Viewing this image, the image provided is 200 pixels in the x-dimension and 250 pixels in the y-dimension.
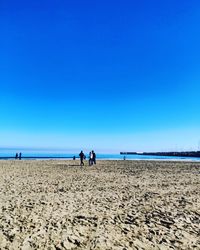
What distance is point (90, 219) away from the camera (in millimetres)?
9289

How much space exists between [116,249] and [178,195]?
27.3ft

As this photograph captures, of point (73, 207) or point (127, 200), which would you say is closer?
point (73, 207)

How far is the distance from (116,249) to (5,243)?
108 inches

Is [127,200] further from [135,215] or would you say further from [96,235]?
[96,235]

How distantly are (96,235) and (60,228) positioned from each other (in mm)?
1171

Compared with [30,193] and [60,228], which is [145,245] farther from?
[30,193]

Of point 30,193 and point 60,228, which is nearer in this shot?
point 60,228

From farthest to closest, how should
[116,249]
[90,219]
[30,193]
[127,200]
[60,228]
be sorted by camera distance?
1. [30,193]
2. [127,200]
3. [90,219]
4. [60,228]
5. [116,249]

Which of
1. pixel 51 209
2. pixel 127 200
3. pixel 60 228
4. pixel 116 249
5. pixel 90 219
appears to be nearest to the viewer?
pixel 116 249

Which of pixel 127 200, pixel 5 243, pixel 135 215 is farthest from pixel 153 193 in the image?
pixel 5 243

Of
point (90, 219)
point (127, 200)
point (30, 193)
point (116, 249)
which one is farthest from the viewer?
point (30, 193)

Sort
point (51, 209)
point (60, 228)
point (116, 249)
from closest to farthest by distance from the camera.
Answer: point (116, 249) → point (60, 228) → point (51, 209)

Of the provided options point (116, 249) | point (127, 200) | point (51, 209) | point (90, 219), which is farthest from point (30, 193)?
point (116, 249)

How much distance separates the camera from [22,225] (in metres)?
8.44
